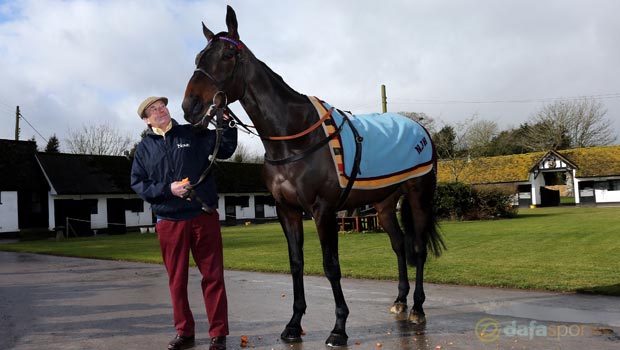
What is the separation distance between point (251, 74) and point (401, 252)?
2.81 m

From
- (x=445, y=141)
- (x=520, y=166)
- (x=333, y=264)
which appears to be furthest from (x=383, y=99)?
(x=520, y=166)

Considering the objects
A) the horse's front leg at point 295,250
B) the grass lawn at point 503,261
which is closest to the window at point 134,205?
the grass lawn at point 503,261

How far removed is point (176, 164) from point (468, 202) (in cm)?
2450

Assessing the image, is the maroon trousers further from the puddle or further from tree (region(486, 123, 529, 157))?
tree (region(486, 123, 529, 157))

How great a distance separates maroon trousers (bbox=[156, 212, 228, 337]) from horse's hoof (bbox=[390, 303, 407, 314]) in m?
2.13

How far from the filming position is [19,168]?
3216cm

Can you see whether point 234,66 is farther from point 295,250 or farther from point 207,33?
point 295,250

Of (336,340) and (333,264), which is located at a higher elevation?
(333,264)

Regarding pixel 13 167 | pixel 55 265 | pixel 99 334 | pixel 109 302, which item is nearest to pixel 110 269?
pixel 55 265

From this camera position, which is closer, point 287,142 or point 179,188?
point 179,188

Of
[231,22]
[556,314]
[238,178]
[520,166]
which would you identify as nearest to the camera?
[231,22]

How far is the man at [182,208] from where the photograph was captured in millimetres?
4211

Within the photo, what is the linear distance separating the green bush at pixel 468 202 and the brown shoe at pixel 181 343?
23380 mm

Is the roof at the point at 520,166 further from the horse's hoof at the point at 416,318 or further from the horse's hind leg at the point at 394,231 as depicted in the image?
the horse's hoof at the point at 416,318
